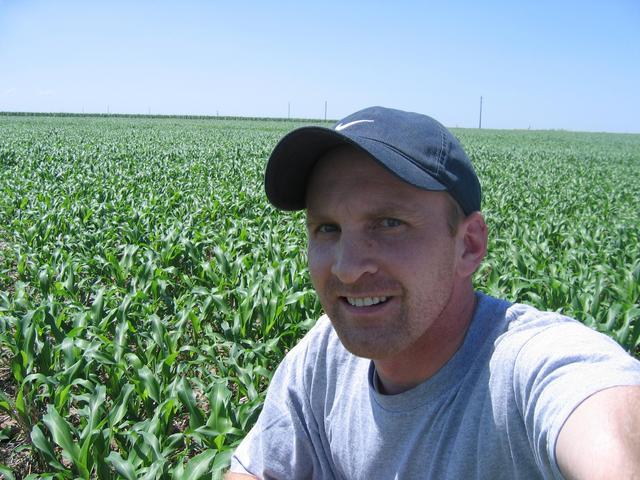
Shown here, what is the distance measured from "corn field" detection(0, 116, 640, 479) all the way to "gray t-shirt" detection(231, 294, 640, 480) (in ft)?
2.54

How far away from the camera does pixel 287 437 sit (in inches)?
60.9

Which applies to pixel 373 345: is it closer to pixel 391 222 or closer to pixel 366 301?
pixel 366 301

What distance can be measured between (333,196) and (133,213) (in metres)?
6.89

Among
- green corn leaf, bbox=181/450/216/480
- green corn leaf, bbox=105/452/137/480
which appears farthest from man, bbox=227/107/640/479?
green corn leaf, bbox=105/452/137/480

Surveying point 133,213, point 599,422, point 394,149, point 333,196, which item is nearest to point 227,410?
point 333,196

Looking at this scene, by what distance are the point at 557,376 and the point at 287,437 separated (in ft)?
2.81

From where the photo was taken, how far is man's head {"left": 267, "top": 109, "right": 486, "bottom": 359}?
123 cm

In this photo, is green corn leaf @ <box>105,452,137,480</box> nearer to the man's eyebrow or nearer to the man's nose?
the man's nose

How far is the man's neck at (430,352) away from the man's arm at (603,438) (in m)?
0.40

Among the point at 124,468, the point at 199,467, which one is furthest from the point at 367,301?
the point at 124,468

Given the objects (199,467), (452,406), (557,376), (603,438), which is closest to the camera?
(603,438)

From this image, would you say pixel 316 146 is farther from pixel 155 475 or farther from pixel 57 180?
pixel 57 180

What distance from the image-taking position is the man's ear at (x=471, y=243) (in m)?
1.32

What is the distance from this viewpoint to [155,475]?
219cm
